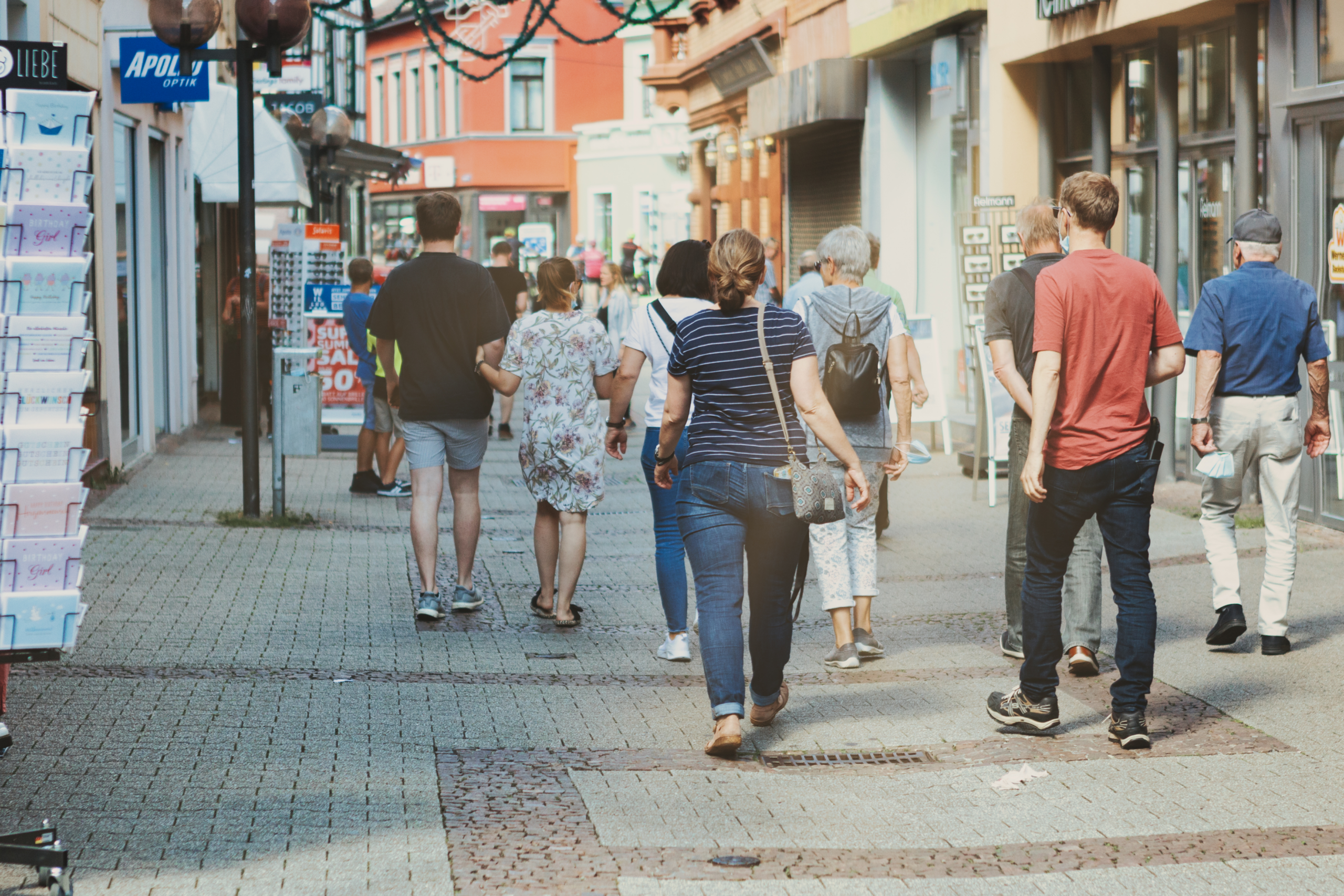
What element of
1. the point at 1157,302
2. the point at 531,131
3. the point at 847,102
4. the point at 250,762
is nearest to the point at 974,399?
the point at 847,102

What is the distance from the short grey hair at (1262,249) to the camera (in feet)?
23.2

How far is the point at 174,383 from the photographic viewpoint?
57.9ft

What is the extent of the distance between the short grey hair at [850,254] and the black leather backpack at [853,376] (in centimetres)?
23

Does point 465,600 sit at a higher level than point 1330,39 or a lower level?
lower


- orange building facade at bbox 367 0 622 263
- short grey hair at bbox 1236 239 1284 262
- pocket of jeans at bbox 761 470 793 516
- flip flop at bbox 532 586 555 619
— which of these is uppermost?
orange building facade at bbox 367 0 622 263

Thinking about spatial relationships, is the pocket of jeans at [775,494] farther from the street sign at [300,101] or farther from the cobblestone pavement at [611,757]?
the street sign at [300,101]

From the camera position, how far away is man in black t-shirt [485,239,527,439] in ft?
54.5

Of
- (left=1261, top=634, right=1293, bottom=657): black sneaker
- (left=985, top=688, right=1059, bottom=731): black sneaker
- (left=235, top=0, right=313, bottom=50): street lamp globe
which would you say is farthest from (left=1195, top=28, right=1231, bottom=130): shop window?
(left=985, top=688, right=1059, bottom=731): black sneaker

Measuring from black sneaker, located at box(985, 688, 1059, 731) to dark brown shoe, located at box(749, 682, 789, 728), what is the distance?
2.56 ft

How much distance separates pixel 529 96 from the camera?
54.2 metres

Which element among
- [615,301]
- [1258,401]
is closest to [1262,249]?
[1258,401]

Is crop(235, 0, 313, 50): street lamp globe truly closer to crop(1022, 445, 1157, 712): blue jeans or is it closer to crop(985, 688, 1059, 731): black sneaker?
crop(1022, 445, 1157, 712): blue jeans

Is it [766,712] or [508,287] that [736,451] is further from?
[508,287]

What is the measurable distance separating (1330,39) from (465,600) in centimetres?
619
